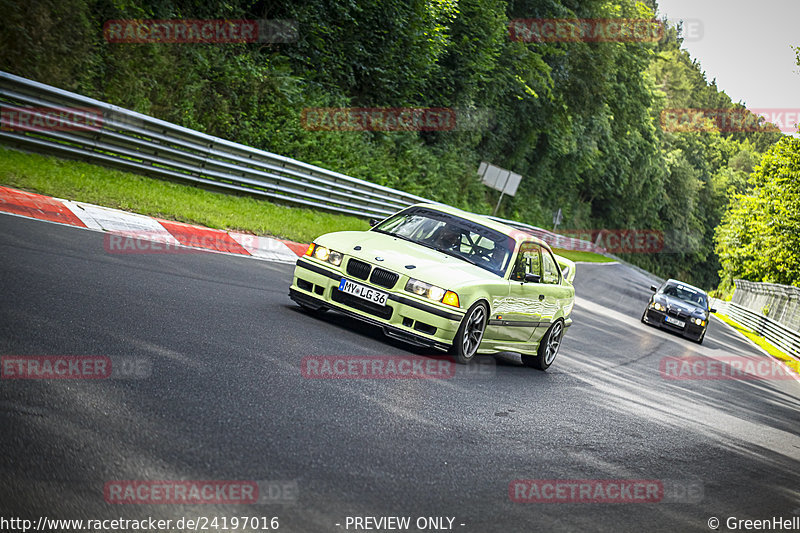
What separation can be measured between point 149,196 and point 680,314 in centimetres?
1435

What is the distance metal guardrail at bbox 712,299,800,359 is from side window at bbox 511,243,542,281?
17.8 m

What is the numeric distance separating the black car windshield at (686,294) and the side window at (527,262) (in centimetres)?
1413

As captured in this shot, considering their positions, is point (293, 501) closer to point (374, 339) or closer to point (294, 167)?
point (374, 339)

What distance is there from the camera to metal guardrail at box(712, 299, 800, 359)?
26.3 m

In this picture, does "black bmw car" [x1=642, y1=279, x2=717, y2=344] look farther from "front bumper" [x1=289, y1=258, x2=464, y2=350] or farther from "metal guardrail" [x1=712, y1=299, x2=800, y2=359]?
"front bumper" [x1=289, y1=258, x2=464, y2=350]

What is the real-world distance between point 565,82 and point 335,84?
21473 millimetres

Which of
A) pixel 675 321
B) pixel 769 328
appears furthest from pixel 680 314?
pixel 769 328

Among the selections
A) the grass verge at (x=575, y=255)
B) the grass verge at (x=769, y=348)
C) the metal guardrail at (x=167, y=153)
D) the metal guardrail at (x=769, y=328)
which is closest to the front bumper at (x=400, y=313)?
the metal guardrail at (x=167, y=153)

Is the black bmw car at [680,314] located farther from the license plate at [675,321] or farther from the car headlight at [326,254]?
the car headlight at [326,254]

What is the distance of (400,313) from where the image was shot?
8.18m

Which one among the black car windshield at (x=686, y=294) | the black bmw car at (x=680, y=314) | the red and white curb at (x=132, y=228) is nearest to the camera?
the red and white curb at (x=132, y=228)

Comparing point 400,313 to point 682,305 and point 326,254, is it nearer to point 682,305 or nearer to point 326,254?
point 326,254

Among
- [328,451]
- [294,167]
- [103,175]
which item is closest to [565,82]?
[294,167]

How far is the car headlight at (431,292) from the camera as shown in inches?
320
